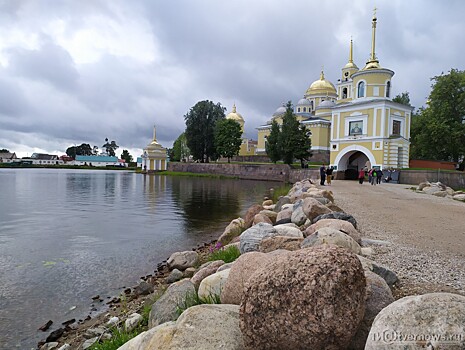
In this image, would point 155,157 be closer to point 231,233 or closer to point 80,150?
point 231,233

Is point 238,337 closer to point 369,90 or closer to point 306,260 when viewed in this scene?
point 306,260

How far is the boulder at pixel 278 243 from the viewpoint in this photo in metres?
5.14

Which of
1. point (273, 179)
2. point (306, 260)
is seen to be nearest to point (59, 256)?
point (306, 260)

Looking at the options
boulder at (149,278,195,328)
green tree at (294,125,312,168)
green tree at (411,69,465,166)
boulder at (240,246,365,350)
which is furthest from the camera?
green tree at (294,125,312,168)

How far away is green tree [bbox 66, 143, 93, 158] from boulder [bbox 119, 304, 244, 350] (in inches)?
5849

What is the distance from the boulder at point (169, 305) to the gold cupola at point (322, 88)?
59.9 m

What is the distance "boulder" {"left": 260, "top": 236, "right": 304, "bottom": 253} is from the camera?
5.14m

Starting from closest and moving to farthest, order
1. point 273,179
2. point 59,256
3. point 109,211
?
point 59,256
point 109,211
point 273,179

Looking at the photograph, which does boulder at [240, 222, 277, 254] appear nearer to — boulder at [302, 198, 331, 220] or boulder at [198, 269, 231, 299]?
boulder at [198, 269, 231, 299]

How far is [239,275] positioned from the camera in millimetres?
3777

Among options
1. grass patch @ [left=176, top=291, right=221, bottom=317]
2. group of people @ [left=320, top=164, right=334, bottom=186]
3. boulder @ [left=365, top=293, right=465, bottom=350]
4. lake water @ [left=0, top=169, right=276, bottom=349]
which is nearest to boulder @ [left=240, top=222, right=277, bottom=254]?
grass patch @ [left=176, top=291, right=221, bottom=317]

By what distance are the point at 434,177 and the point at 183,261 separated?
25742 mm

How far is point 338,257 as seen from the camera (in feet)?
8.61

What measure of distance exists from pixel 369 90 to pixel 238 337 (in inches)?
1444
